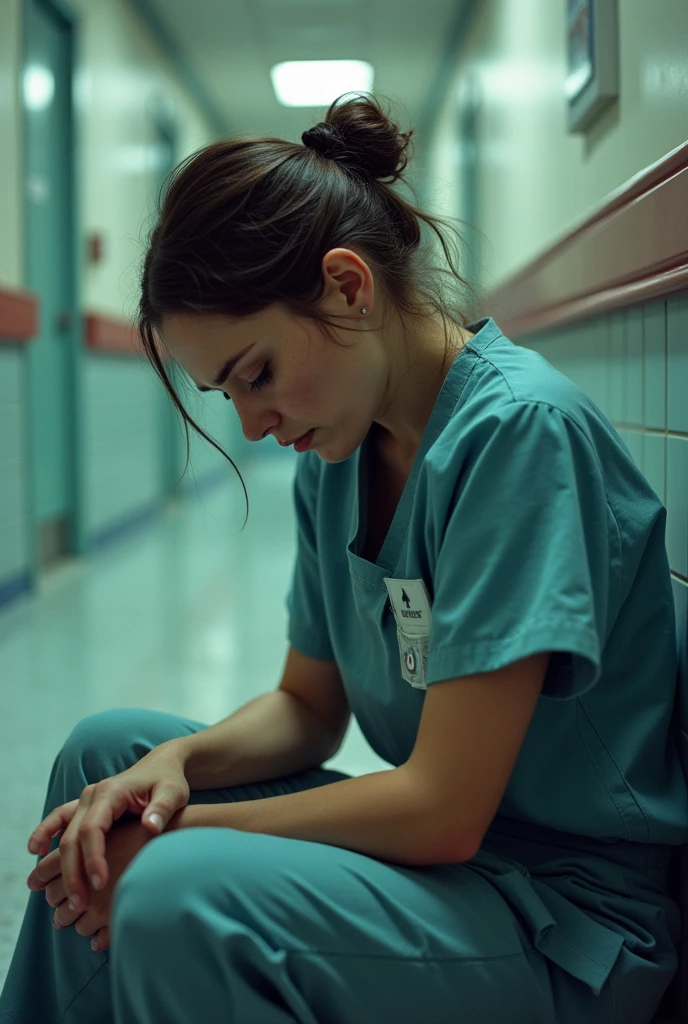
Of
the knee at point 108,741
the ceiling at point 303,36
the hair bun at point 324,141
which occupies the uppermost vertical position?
the ceiling at point 303,36

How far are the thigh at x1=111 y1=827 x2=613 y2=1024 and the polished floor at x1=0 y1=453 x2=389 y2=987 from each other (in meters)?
0.65

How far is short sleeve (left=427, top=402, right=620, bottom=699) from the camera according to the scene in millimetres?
803

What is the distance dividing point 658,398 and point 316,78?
7156mm

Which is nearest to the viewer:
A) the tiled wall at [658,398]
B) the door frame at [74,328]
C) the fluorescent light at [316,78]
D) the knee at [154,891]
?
the knee at [154,891]

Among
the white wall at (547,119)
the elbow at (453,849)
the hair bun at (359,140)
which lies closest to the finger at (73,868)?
the elbow at (453,849)

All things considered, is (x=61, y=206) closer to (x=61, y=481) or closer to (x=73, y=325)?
(x=73, y=325)

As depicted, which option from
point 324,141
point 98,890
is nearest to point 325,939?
point 98,890

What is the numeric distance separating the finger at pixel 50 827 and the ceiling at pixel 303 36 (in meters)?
5.43

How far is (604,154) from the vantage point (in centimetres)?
206

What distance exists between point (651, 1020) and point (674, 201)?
882 mm

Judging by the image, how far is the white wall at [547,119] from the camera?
1448mm

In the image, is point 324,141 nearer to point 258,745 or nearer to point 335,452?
point 335,452

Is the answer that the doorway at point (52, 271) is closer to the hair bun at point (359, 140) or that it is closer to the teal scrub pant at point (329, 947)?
the hair bun at point (359, 140)

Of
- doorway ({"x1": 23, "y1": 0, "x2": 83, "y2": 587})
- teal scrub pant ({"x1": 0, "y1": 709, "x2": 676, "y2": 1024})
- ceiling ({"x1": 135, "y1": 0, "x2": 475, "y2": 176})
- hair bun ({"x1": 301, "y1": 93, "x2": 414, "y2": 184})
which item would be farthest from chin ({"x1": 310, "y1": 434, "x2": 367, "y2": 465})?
ceiling ({"x1": 135, "y1": 0, "x2": 475, "y2": 176})
